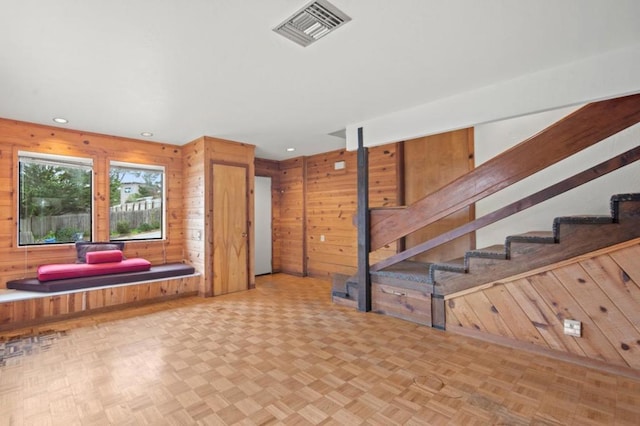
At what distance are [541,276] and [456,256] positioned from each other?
1.51m

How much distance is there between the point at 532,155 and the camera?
274 cm

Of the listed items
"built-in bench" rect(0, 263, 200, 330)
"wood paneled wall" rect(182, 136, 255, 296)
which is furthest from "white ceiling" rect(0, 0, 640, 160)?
"built-in bench" rect(0, 263, 200, 330)

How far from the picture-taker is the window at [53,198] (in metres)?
3.94

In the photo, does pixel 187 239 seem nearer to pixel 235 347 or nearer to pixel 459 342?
pixel 235 347

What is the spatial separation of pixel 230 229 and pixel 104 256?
1687 millimetres

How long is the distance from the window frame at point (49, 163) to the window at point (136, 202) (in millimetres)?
232

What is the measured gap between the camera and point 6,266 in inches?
148

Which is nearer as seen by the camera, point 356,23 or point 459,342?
point 356,23

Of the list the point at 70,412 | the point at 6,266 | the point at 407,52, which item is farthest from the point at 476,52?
the point at 6,266

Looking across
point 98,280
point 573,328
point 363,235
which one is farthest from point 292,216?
point 573,328

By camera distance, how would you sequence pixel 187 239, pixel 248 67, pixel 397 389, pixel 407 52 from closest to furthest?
pixel 397 389 < pixel 407 52 < pixel 248 67 < pixel 187 239

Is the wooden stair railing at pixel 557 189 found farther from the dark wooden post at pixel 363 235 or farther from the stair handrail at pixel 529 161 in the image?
the dark wooden post at pixel 363 235

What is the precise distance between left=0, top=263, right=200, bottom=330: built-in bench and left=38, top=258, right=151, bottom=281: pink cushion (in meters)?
0.06

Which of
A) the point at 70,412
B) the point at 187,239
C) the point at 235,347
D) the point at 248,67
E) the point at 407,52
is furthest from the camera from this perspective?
the point at 187,239
